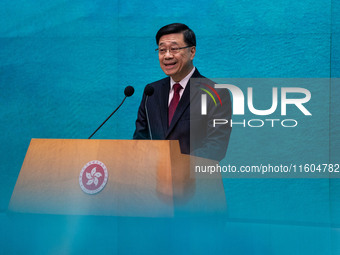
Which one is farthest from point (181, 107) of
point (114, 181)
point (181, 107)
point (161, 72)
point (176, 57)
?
point (161, 72)

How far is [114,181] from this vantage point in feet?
5.06

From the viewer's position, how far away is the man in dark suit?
2180mm

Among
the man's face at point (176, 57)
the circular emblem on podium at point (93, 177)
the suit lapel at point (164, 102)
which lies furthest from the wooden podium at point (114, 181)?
the man's face at point (176, 57)

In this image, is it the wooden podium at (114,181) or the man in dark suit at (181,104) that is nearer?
the wooden podium at (114,181)

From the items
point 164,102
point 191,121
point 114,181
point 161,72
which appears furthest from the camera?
point 161,72

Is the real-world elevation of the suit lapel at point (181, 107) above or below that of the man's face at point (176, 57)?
below

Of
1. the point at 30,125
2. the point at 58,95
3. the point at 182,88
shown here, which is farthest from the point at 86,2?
the point at 182,88

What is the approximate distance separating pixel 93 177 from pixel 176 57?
0.92 metres

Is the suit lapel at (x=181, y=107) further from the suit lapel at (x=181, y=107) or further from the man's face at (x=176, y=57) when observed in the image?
the man's face at (x=176, y=57)

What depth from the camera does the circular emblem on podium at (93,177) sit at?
5.06 ft

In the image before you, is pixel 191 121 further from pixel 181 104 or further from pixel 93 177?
pixel 93 177

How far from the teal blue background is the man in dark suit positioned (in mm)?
1446

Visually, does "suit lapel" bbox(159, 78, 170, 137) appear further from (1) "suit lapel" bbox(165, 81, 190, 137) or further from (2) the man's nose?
(2) the man's nose

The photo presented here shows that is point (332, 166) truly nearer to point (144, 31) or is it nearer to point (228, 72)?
point (228, 72)
